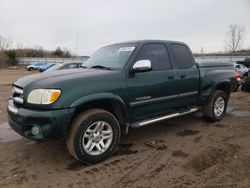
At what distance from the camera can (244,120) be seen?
6941mm

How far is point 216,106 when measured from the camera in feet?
21.9

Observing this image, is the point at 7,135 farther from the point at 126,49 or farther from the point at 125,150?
the point at 126,49

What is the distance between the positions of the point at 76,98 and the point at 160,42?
7.64 ft

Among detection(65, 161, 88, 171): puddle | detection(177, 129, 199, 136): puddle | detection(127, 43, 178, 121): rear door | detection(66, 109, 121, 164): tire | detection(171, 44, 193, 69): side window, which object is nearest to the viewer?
detection(66, 109, 121, 164): tire

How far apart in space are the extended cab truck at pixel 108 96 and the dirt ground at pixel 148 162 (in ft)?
1.24

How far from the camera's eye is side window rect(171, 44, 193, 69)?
221 inches

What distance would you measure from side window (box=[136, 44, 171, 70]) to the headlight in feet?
5.52

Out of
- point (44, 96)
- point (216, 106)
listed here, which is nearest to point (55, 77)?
point (44, 96)

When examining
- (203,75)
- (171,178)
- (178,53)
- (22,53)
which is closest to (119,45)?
(178,53)

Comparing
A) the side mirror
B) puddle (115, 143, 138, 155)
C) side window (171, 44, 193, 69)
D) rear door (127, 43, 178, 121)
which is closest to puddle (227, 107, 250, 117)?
side window (171, 44, 193, 69)

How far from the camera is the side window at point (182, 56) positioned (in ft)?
18.4

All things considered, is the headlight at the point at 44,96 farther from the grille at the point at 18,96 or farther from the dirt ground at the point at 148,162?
the dirt ground at the point at 148,162

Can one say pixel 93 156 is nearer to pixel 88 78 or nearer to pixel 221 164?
pixel 88 78

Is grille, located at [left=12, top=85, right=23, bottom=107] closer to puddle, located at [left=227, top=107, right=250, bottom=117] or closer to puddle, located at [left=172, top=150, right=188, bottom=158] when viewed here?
puddle, located at [left=172, top=150, right=188, bottom=158]
